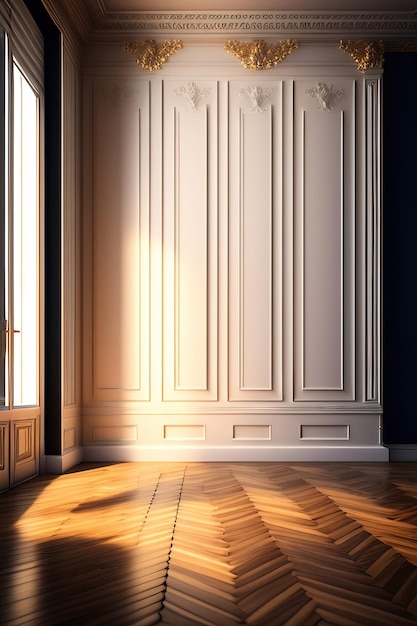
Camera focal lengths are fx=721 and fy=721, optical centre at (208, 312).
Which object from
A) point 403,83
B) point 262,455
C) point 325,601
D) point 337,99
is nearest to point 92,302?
point 262,455

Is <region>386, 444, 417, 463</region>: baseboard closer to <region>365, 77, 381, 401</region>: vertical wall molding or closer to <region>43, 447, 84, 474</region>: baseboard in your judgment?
<region>365, 77, 381, 401</region>: vertical wall molding

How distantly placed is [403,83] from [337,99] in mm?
679

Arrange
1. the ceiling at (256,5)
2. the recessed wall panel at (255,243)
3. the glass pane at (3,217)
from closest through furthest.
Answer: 1. the glass pane at (3,217)
2. the ceiling at (256,5)
3. the recessed wall panel at (255,243)

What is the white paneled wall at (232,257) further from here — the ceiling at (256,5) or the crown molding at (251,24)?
the ceiling at (256,5)

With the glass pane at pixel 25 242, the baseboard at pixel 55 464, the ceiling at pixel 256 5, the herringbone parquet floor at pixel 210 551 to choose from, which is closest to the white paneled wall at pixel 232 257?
the ceiling at pixel 256 5

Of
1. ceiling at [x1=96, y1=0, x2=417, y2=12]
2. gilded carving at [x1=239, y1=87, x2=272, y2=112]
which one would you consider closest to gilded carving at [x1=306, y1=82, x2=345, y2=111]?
gilded carving at [x1=239, y1=87, x2=272, y2=112]

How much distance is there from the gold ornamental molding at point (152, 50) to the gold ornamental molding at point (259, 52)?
1.72 feet

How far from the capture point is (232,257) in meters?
6.84

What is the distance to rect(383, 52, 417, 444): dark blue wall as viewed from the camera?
22.5 feet

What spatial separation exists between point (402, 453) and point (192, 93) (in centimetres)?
396

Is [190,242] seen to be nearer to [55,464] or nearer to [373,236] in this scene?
[373,236]

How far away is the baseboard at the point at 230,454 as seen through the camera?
263 inches

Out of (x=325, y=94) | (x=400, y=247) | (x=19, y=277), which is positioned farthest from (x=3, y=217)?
(x=400, y=247)

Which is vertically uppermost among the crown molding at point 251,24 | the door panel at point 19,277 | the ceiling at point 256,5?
the ceiling at point 256,5
